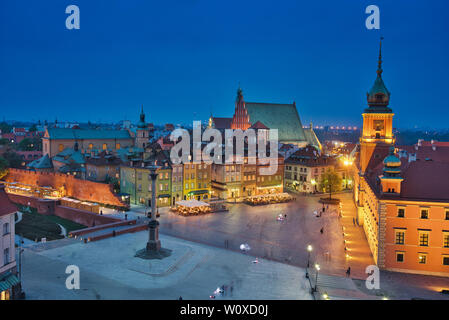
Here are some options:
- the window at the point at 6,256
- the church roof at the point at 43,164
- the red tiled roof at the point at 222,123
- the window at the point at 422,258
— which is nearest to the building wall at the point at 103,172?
the church roof at the point at 43,164

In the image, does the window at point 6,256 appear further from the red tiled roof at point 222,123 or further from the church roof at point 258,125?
the red tiled roof at point 222,123

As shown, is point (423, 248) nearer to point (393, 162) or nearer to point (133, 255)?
point (393, 162)

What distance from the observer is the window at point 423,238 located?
34406mm

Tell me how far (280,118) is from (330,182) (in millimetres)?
45462

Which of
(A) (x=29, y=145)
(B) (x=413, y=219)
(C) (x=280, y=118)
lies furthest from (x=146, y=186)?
(A) (x=29, y=145)

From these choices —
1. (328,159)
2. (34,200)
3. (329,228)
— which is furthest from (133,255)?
(328,159)

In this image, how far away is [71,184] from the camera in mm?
69500

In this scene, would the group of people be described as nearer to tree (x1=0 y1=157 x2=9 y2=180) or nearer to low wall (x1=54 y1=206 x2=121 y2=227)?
low wall (x1=54 y1=206 x2=121 y2=227)

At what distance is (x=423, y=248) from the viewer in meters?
34.5

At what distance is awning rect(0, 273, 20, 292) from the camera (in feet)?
83.8

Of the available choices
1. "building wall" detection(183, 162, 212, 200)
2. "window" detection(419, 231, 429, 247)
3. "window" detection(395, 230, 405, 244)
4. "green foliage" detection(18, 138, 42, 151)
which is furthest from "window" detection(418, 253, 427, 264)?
"green foliage" detection(18, 138, 42, 151)

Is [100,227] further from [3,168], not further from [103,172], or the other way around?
[3,168]

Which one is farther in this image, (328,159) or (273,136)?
(273,136)
